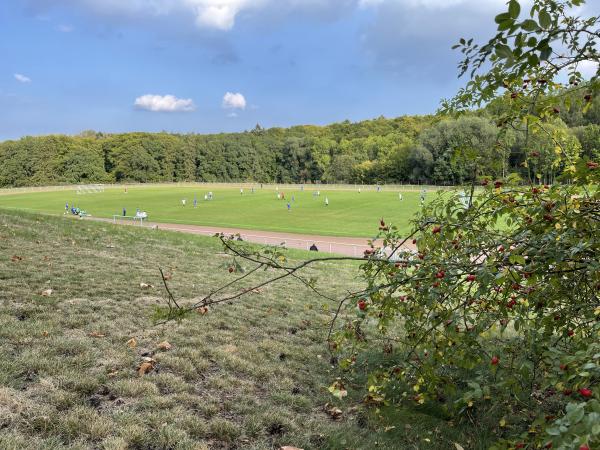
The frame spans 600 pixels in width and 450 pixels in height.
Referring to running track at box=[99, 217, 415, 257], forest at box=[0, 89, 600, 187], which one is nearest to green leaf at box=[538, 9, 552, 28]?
running track at box=[99, 217, 415, 257]

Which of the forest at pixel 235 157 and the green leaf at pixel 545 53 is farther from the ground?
the forest at pixel 235 157

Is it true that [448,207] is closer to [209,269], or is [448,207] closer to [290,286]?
[290,286]

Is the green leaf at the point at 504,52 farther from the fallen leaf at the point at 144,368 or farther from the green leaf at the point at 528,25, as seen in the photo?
the fallen leaf at the point at 144,368

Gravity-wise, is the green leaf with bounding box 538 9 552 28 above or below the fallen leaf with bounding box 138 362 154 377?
above

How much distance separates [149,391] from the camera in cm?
409

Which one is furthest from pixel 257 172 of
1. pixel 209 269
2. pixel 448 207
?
pixel 448 207

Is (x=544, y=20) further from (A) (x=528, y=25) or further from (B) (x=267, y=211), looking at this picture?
(B) (x=267, y=211)

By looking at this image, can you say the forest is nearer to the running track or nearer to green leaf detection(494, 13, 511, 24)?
the running track

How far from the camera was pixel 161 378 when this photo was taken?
439 centimetres

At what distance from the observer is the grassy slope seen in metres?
3.50

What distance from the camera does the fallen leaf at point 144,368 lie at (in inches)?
175

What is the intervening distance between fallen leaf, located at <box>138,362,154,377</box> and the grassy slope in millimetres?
70

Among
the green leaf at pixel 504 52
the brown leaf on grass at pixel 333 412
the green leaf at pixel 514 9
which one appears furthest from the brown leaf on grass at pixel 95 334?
the green leaf at pixel 514 9

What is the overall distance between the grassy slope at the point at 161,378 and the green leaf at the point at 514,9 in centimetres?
209
